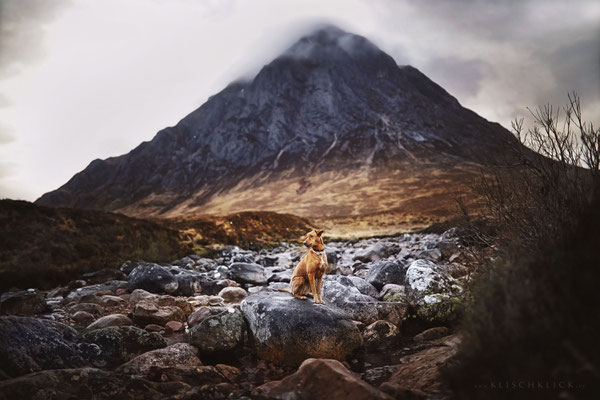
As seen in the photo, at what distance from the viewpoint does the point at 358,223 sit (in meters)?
50.0

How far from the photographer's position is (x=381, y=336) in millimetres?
5887

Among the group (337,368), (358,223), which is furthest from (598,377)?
(358,223)

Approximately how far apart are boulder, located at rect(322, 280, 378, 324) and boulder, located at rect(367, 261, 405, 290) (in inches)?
84.9

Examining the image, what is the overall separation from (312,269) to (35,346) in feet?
14.2

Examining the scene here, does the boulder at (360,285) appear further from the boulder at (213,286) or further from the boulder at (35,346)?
the boulder at (35,346)

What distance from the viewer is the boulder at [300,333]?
4941 millimetres

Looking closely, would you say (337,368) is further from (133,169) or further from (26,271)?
(133,169)

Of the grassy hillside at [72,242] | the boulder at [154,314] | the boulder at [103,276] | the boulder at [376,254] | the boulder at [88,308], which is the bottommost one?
the boulder at [376,254]

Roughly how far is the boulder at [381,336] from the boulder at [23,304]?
26.9ft

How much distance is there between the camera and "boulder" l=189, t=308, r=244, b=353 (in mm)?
5215

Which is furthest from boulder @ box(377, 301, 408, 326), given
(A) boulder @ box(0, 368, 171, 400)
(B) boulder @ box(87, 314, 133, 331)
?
(B) boulder @ box(87, 314, 133, 331)

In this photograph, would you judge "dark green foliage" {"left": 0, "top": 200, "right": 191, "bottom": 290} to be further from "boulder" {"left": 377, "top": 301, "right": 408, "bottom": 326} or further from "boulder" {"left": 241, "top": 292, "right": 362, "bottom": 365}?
"boulder" {"left": 377, "top": 301, "right": 408, "bottom": 326}

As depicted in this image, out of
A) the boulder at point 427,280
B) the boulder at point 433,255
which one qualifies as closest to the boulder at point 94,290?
the boulder at point 427,280

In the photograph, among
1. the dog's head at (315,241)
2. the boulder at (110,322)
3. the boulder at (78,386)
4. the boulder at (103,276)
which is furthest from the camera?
the boulder at (103,276)
